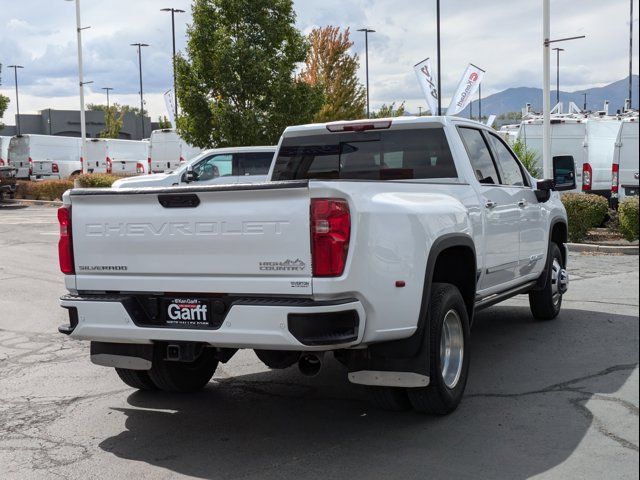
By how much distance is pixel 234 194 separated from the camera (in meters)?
4.45

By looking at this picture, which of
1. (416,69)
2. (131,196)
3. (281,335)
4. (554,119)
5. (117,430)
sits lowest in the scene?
(117,430)

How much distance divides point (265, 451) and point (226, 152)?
1447cm

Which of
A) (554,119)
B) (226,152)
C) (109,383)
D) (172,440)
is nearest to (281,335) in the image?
(172,440)

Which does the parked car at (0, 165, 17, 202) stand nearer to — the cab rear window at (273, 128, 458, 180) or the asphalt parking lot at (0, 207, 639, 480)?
the asphalt parking lot at (0, 207, 639, 480)

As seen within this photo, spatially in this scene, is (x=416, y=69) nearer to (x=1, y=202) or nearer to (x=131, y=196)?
(x=1, y=202)

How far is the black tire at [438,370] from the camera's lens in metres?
4.88

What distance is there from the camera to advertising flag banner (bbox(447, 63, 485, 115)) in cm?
2755

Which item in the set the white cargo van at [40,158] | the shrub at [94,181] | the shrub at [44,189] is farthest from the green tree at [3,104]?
the shrub at [94,181]

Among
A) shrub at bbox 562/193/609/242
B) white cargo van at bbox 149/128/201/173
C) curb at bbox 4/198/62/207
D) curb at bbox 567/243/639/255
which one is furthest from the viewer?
white cargo van at bbox 149/128/201/173

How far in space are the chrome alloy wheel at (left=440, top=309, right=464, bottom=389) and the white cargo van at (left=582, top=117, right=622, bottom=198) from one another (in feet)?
49.8

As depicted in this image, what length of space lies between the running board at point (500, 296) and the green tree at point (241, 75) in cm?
1746

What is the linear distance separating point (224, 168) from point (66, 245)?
13.8 m

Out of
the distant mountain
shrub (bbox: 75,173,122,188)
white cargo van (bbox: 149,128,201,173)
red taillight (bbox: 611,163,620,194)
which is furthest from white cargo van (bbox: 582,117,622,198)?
the distant mountain

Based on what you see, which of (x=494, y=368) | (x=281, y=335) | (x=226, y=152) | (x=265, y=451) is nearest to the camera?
(x=281, y=335)
